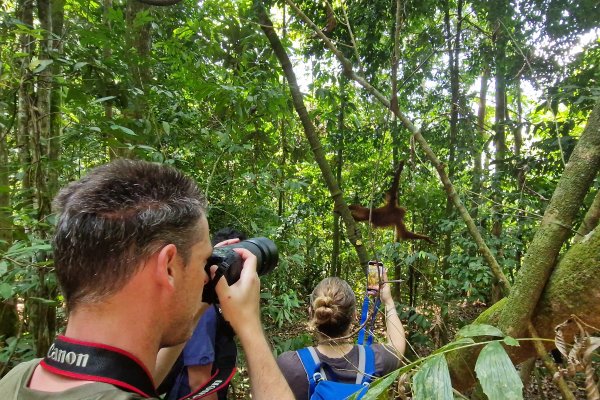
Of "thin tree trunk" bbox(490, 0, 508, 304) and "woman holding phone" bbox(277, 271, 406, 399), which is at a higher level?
"thin tree trunk" bbox(490, 0, 508, 304)

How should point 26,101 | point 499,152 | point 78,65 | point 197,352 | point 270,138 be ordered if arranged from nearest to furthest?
point 197,352
point 78,65
point 26,101
point 270,138
point 499,152

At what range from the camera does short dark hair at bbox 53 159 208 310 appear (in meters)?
0.72

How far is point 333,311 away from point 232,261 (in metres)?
0.78

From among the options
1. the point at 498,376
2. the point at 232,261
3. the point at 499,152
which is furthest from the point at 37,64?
the point at 499,152

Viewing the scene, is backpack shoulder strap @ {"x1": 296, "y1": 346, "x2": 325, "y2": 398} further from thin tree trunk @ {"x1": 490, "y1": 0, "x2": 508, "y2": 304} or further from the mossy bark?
thin tree trunk @ {"x1": 490, "y1": 0, "x2": 508, "y2": 304}

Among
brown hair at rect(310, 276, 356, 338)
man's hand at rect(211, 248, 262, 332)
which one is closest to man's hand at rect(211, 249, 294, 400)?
man's hand at rect(211, 248, 262, 332)

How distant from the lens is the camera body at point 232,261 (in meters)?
1.01

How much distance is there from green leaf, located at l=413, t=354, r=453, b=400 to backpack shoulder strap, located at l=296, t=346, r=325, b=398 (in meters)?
1.04

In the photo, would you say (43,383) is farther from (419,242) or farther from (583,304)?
(419,242)

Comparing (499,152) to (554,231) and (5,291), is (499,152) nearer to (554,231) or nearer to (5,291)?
(554,231)

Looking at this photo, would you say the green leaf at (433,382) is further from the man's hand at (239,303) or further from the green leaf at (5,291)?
the green leaf at (5,291)

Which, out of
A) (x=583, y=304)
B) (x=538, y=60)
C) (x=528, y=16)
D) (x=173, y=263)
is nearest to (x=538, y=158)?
(x=538, y=60)

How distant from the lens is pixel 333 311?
1734 mm

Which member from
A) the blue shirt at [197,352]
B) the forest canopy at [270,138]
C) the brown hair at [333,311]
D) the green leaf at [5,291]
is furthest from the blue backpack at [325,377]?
the green leaf at [5,291]
